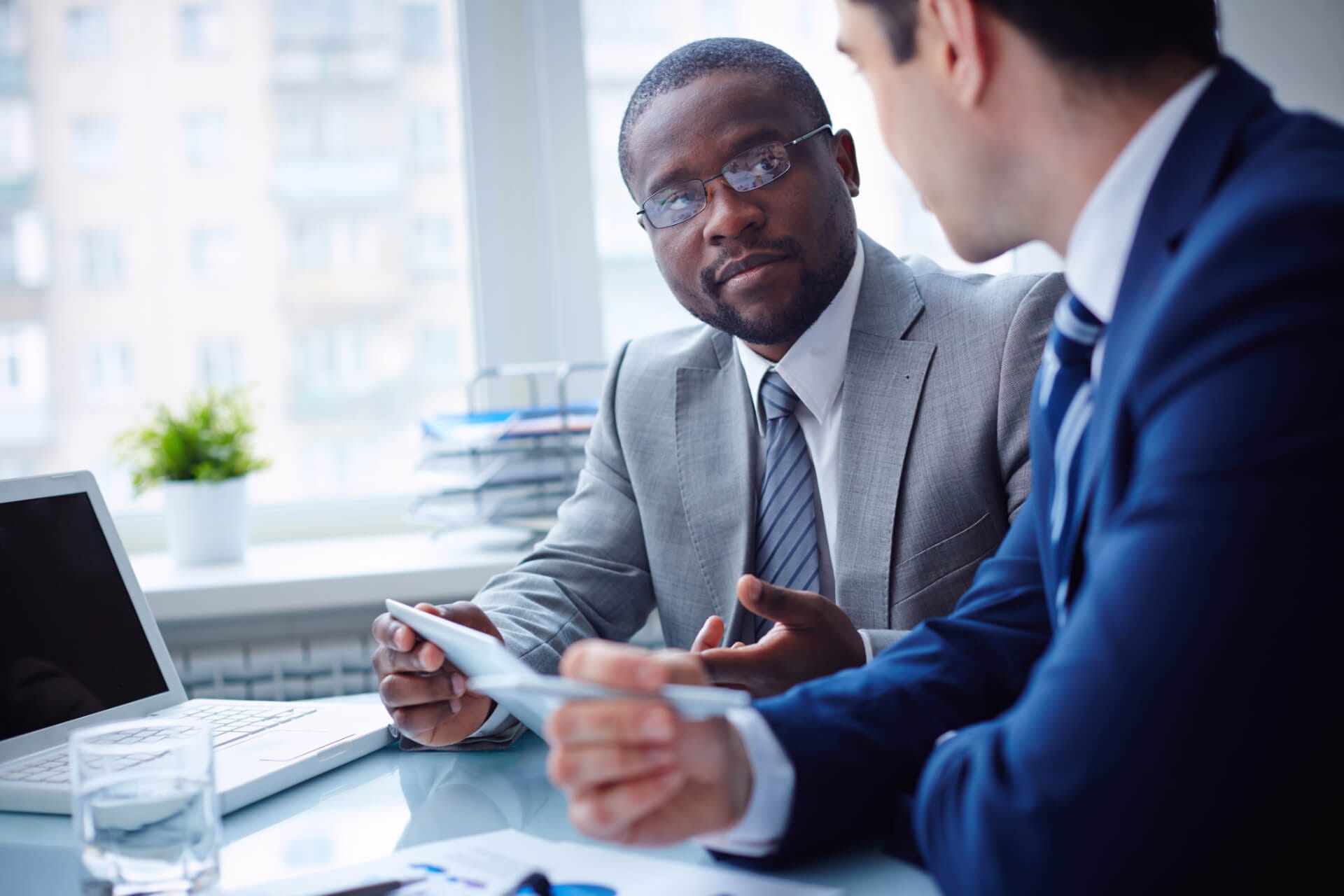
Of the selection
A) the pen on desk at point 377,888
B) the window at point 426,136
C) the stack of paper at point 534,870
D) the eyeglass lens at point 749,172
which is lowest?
the stack of paper at point 534,870

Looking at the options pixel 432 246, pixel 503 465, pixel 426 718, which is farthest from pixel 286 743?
pixel 432 246

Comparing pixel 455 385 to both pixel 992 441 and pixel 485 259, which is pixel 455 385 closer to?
pixel 485 259

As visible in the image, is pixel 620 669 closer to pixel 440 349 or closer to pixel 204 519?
pixel 204 519

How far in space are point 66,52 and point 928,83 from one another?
219 centimetres

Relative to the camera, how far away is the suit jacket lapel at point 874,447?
1468 mm

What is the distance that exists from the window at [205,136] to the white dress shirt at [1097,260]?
2.09m

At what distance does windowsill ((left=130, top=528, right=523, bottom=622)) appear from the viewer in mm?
2045

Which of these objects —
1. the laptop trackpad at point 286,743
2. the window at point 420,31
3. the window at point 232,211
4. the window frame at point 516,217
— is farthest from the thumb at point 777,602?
the window at point 420,31

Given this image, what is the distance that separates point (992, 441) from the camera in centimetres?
146

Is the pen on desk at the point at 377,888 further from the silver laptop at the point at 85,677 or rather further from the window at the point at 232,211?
the window at the point at 232,211

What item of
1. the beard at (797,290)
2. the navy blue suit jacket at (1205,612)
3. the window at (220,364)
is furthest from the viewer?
the window at (220,364)

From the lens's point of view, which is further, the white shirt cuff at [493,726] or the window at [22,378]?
the window at [22,378]

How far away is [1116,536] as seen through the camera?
62 cm

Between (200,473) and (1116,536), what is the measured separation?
1.99 meters
